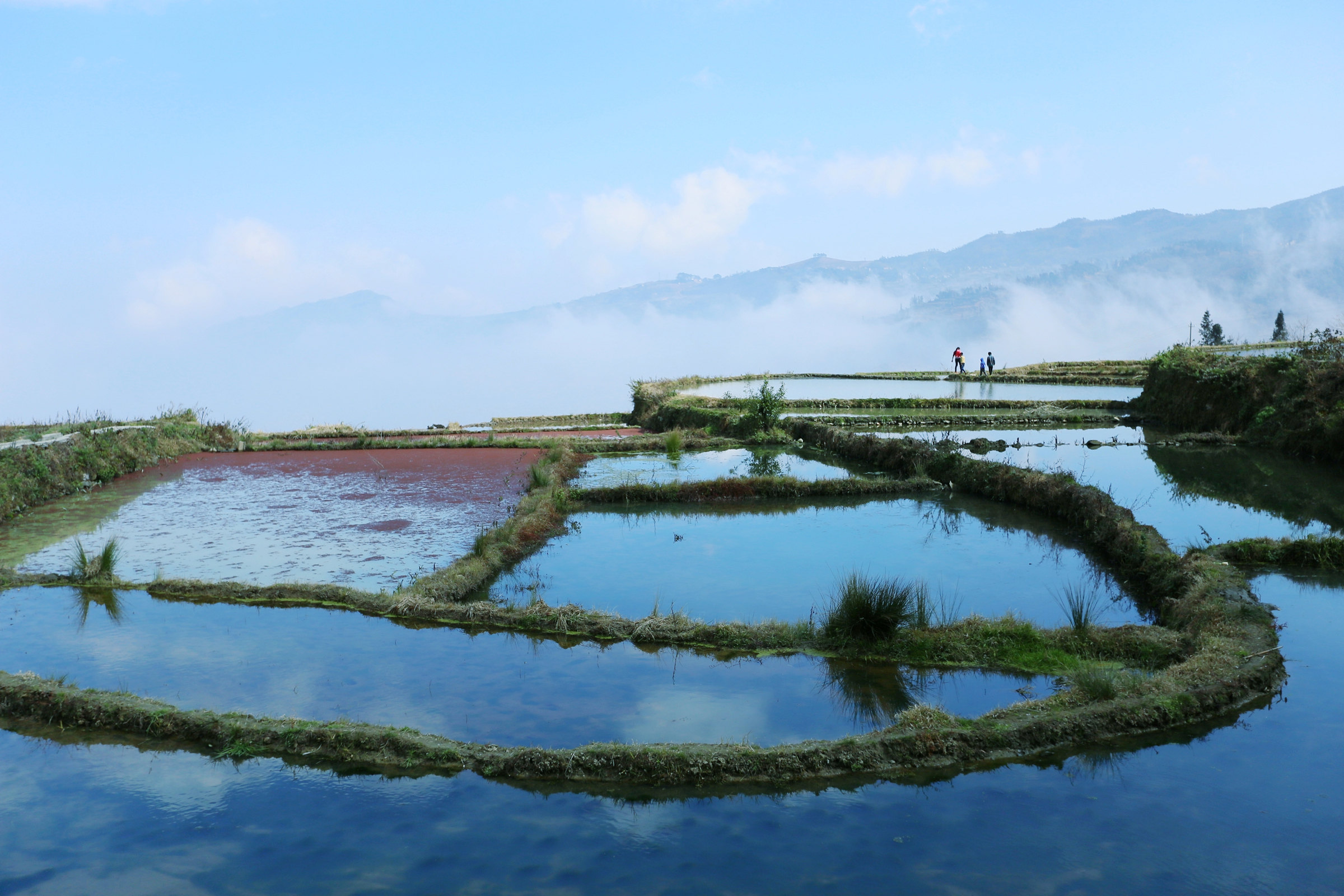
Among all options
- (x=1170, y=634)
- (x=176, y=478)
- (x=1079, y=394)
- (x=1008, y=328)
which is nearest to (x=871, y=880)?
(x=1170, y=634)

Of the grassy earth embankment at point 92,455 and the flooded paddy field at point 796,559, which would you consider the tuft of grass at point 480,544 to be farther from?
the grassy earth embankment at point 92,455

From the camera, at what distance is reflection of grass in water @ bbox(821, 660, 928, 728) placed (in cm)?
601

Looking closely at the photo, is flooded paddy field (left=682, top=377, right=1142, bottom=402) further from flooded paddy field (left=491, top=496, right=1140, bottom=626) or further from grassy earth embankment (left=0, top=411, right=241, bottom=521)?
grassy earth embankment (left=0, top=411, right=241, bottom=521)

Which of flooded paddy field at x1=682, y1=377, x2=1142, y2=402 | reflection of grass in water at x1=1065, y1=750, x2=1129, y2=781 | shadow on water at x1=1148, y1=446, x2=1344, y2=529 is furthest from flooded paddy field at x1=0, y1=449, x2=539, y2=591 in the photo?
flooded paddy field at x1=682, y1=377, x2=1142, y2=402

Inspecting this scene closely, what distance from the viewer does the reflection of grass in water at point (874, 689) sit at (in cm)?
601

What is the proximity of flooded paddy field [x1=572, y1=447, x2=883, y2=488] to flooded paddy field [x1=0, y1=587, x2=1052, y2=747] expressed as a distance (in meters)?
7.10

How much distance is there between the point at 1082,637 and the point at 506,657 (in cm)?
458

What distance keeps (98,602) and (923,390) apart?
24.4 meters

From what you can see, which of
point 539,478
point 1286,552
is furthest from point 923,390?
point 1286,552

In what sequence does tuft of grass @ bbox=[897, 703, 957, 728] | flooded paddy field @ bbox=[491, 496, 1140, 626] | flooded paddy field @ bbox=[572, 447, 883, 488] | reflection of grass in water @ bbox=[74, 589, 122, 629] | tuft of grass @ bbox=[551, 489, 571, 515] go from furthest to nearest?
flooded paddy field @ bbox=[572, 447, 883, 488] < tuft of grass @ bbox=[551, 489, 571, 515] < reflection of grass in water @ bbox=[74, 589, 122, 629] < flooded paddy field @ bbox=[491, 496, 1140, 626] < tuft of grass @ bbox=[897, 703, 957, 728]

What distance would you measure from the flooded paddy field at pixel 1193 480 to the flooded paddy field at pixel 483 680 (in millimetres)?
5014

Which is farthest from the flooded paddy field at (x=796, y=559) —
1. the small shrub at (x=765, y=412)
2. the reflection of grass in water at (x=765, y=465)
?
the small shrub at (x=765, y=412)

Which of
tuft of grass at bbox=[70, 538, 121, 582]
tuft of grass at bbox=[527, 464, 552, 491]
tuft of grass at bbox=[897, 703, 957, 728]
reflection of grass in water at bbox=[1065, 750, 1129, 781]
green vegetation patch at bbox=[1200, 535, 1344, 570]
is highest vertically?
tuft of grass at bbox=[527, 464, 552, 491]

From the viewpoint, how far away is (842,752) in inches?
204
